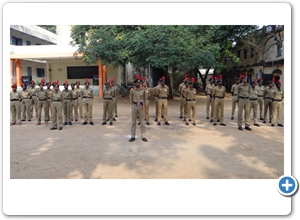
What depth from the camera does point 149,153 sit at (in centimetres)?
584

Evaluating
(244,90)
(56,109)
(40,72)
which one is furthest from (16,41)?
(244,90)

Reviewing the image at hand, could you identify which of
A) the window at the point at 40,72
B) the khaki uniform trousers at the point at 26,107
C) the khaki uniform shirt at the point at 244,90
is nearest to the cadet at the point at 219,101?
the khaki uniform shirt at the point at 244,90

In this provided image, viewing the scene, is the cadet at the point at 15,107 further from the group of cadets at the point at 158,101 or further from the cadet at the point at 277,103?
the cadet at the point at 277,103

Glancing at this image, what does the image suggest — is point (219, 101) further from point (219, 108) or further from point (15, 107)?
point (15, 107)

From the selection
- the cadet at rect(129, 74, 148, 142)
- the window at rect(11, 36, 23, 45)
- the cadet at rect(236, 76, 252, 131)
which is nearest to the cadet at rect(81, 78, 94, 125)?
the cadet at rect(129, 74, 148, 142)

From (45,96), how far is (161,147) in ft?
16.7

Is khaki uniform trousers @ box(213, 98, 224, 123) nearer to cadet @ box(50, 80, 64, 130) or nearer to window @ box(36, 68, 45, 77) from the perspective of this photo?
cadet @ box(50, 80, 64, 130)
